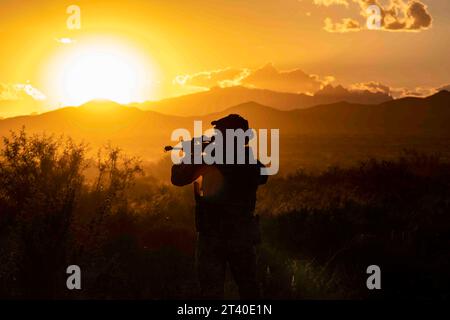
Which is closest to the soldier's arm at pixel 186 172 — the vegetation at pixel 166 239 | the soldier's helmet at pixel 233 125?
the soldier's helmet at pixel 233 125

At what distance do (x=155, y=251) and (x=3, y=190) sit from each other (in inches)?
112

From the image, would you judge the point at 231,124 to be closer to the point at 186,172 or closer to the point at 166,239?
the point at 186,172

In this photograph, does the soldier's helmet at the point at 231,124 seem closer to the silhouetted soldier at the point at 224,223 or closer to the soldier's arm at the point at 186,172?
the silhouetted soldier at the point at 224,223

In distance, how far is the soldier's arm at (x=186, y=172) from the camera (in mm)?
4918

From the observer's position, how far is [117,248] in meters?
8.14

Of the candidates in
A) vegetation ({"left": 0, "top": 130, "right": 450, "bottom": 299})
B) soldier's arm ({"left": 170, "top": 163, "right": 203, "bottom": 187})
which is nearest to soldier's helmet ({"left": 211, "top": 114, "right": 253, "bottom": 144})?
soldier's arm ({"left": 170, "top": 163, "right": 203, "bottom": 187})

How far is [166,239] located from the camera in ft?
28.3

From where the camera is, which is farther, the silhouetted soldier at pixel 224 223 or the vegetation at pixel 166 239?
the vegetation at pixel 166 239

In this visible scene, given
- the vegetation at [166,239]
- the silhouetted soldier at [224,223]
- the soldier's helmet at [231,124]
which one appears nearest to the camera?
the silhouetted soldier at [224,223]

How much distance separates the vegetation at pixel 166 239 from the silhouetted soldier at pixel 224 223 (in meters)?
1.15
